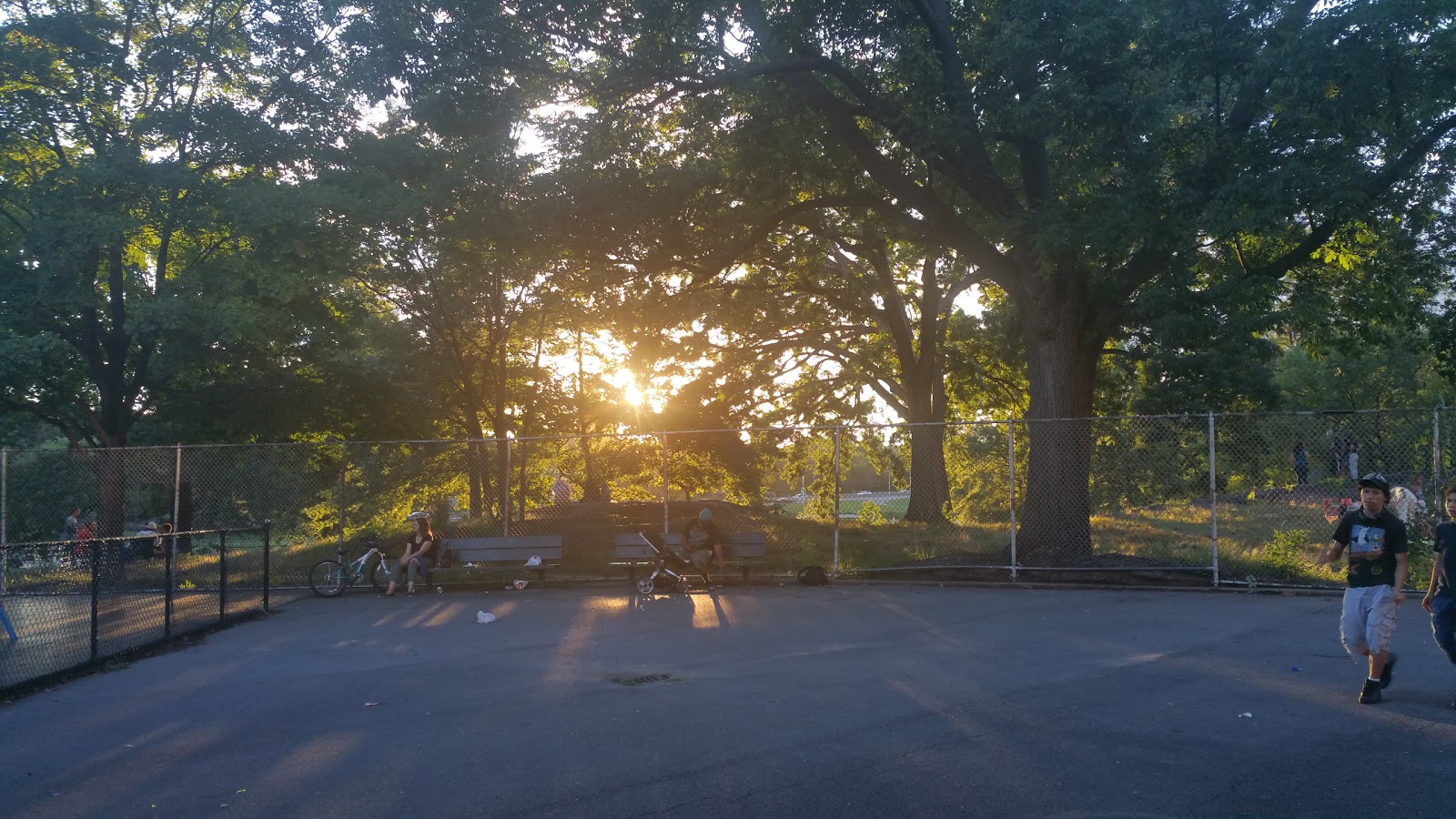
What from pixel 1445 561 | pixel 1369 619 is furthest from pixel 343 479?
pixel 1445 561

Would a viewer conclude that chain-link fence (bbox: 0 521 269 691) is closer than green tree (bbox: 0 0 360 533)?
Yes

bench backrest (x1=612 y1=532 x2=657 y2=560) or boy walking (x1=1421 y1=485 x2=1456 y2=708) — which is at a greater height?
boy walking (x1=1421 y1=485 x2=1456 y2=708)

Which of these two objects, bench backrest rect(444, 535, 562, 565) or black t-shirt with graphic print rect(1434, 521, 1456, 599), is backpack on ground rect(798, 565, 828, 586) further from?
black t-shirt with graphic print rect(1434, 521, 1456, 599)

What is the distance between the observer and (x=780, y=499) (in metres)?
24.2

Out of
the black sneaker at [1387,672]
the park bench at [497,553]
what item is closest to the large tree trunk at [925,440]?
the park bench at [497,553]

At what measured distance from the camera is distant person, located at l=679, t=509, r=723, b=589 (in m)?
16.3

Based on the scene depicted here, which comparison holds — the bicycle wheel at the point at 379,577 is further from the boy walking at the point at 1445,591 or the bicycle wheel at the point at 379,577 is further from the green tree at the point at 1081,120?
the boy walking at the point at 1445,591

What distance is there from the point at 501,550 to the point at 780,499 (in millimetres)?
8529

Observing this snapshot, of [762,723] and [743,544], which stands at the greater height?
[743,544]

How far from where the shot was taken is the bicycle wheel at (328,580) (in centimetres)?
1667

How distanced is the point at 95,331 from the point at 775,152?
46.8 ft

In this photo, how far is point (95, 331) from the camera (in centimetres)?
2119

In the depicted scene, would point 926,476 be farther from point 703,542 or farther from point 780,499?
point 703,542

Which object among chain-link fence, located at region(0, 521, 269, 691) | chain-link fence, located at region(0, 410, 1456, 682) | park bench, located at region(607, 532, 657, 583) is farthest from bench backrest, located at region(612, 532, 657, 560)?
chain-link fence, located at region(0, 521, 269, 691)
